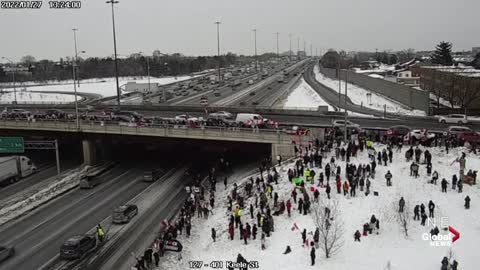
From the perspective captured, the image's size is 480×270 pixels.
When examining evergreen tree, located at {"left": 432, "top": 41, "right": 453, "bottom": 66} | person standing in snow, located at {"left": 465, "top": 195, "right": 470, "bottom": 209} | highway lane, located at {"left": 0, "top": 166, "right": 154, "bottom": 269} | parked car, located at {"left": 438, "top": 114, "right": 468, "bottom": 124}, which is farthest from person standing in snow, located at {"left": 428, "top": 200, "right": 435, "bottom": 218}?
evergreen tree, located at {"left": 432, "top": 41, "right": 453, "bottom": 66}

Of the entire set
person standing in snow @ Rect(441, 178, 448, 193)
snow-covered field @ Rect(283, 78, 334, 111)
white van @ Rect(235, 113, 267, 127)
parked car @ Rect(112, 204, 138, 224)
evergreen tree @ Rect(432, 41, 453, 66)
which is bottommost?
parked car @ Rect(112, 204, 138, 224)

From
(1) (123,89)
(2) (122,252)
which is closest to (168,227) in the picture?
(2) (122,252)

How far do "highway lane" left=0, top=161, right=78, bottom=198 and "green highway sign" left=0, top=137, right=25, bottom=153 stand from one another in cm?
301

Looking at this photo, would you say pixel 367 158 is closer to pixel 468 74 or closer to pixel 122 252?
pixel 122 252

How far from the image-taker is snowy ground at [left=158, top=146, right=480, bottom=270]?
23.3 metres

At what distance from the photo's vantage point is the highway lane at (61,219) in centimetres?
2862

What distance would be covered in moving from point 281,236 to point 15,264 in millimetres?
15178

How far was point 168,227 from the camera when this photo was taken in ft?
97.6

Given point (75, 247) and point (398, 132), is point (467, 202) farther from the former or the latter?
point (75, 247)

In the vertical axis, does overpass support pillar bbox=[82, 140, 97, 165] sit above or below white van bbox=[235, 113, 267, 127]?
below

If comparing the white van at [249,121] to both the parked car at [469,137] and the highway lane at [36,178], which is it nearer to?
the parked car at [469,137]

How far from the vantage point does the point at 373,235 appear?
25562mm

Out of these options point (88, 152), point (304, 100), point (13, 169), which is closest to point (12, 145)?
point (13, 169)

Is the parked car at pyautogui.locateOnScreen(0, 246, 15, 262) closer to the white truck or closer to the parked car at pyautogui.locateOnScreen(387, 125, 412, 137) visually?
the white truck
